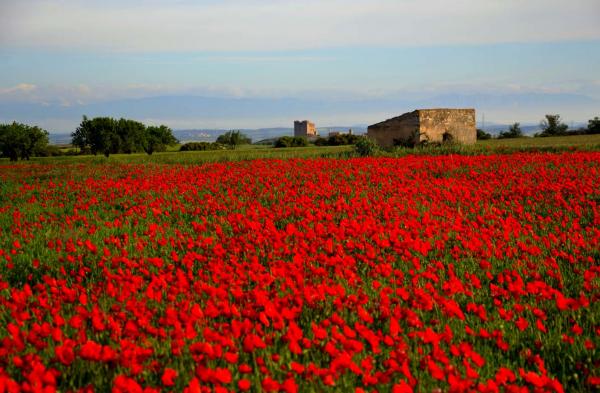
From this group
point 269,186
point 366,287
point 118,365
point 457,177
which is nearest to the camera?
point 118,365

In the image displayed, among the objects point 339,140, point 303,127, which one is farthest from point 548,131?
point 303,127

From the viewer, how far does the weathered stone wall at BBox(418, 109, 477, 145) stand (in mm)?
31234

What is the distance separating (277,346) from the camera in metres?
4.09

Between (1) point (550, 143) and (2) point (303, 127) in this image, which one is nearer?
(1) point (550, 143)

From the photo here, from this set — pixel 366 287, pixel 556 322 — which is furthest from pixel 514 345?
pixel 366 287

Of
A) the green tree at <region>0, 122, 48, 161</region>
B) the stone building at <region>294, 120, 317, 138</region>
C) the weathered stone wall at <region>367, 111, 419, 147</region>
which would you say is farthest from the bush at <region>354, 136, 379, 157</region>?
the stone building at <region>294, 120, 317, 138</region>

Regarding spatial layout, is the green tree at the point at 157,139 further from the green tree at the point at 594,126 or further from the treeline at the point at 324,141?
the green tree at the point at 594,126

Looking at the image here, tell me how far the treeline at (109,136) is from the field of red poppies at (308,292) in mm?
56224

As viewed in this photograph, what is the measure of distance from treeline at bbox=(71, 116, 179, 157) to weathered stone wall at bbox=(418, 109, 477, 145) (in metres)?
46.6

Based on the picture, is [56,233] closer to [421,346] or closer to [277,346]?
[277,346]

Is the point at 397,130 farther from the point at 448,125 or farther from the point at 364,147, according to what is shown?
the point at 364,147

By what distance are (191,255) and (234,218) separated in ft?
8.09

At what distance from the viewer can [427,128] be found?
31.3 metres

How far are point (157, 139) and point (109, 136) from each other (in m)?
8.48
